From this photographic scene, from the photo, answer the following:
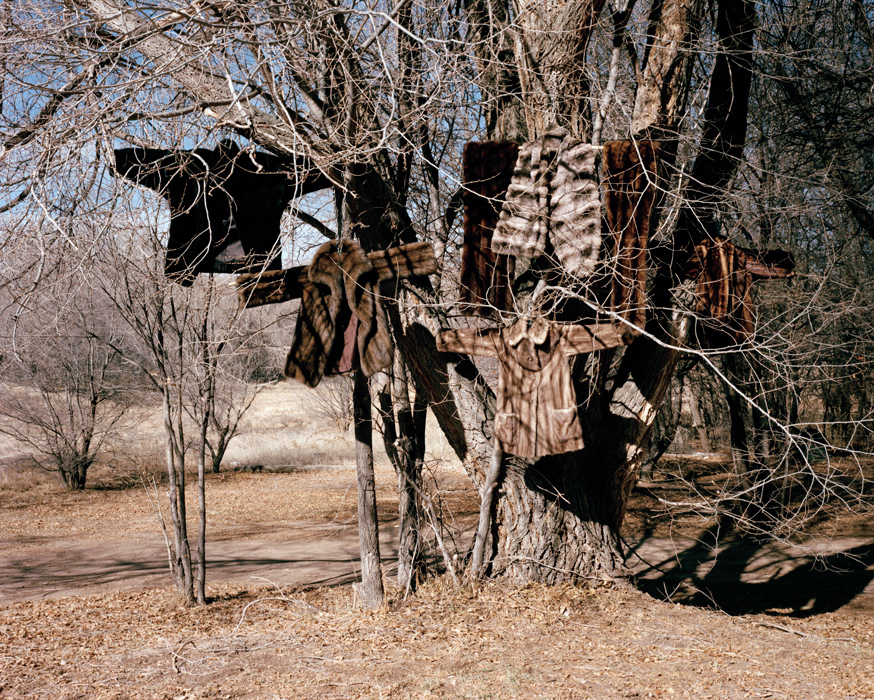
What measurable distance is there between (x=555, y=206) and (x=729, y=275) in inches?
65.2

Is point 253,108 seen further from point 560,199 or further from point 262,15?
point 560,199

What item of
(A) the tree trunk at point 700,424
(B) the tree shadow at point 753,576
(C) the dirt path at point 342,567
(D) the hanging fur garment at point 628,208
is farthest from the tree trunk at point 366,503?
(A) the tree trunk at point 700,424

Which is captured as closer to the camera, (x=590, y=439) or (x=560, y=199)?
(x=560, y=199)

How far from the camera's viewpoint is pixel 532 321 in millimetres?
4648

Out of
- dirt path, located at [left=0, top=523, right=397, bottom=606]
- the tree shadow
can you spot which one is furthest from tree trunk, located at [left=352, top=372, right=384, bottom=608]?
the tree shadow

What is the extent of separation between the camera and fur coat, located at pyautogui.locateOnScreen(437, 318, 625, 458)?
14.4ft

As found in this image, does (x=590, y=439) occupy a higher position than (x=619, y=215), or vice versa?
(x=619, y=215)

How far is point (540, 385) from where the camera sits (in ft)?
14.8

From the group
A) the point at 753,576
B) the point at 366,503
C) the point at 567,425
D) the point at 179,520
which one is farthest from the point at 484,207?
the point at 753,576

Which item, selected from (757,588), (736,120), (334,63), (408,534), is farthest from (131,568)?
(736,120)

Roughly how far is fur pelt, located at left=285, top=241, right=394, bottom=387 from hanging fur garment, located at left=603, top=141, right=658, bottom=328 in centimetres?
163

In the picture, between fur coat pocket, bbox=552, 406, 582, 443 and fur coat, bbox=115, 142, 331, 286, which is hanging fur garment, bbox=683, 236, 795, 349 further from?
fur coat, bbox=115, 142, 331, 286

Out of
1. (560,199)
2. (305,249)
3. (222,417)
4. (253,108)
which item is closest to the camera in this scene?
(560,199)

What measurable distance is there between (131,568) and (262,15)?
8.16 metres
